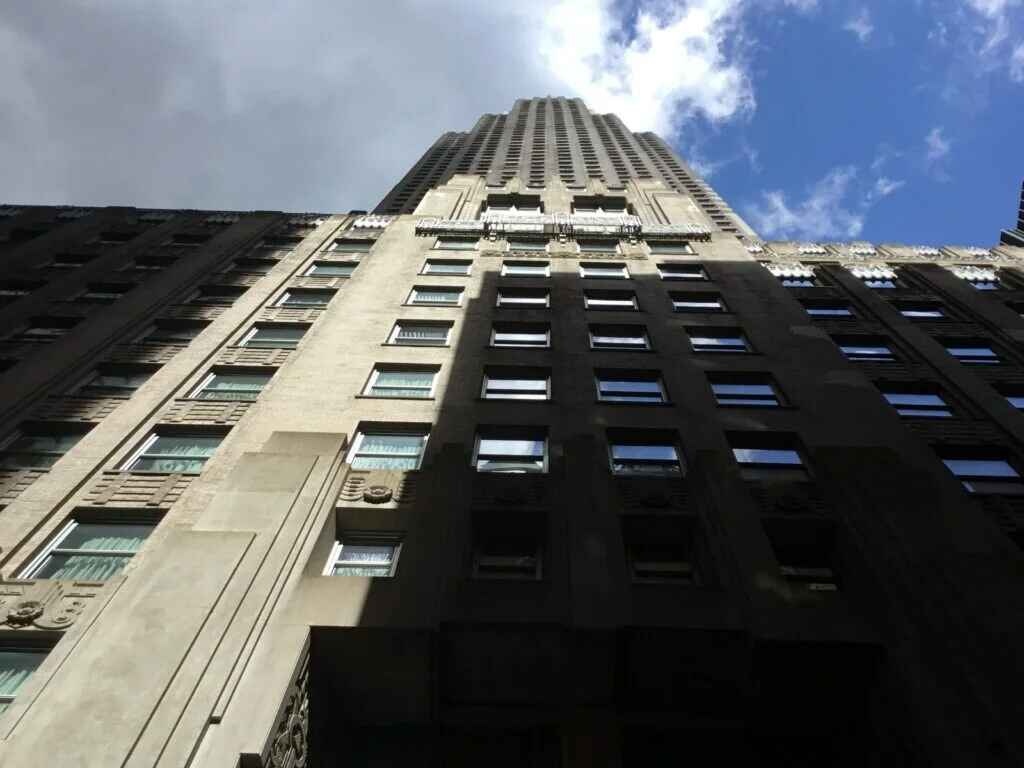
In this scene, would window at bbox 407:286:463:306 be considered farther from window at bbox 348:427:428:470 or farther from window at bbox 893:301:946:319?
window at bbox 893:301:946:319

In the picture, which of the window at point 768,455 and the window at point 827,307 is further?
the window at point 827,307

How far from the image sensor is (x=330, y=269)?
2947cm

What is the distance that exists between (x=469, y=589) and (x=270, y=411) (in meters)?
8.11

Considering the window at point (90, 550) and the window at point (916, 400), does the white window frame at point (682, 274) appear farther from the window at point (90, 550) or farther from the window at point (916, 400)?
the window at point (90, 550)

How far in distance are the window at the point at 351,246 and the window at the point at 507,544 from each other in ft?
67.6

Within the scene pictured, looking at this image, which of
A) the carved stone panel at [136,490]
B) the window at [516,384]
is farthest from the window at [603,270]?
the carved stone panel at [136,490]

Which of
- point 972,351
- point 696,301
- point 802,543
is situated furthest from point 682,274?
point 802,543

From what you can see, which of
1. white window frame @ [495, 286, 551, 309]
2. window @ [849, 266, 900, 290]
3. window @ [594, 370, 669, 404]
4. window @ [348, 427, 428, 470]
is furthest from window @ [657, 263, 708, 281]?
window @ [348, 427, 428, 470]

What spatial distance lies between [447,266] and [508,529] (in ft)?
53.9

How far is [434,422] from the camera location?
17.2 meters

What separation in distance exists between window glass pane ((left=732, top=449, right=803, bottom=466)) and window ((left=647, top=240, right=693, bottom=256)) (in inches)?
604

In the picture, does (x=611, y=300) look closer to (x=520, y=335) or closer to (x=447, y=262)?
(x=520, y=335)

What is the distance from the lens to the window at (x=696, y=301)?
2491 centimetres

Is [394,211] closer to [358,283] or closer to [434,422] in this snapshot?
[358,283]
